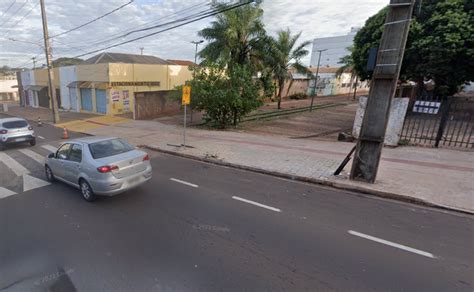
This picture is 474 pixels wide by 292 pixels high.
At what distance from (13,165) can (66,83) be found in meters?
23.9

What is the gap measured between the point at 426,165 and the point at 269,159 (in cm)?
497

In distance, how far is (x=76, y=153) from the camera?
5.93 m

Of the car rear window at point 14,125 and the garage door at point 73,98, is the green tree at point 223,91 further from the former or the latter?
the garage door at point 73,98

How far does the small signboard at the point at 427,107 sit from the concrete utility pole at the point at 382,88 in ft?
18.1

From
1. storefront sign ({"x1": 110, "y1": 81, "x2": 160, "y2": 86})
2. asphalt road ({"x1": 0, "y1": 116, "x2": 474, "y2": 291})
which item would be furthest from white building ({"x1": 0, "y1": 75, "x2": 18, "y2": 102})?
asphalt road ({"x1": 0, "y1": 116, "x2": 474, "y2": 291})

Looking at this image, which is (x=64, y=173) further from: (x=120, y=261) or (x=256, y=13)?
(x=256, y=13)

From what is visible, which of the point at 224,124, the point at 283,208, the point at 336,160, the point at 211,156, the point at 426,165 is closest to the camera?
the point at 283,208

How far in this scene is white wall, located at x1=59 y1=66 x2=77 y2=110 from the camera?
2714 cm

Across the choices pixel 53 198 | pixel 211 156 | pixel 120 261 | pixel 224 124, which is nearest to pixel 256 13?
pixel 224 124

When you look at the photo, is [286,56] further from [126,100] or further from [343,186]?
[343,186]

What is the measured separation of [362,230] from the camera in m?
4.41

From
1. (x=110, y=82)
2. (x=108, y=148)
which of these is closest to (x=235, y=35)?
(x=110, y=82)

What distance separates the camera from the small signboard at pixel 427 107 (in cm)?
970

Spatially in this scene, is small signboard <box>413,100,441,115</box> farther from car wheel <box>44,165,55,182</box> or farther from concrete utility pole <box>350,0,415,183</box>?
car wheel <box>44,165,55,182</box>
